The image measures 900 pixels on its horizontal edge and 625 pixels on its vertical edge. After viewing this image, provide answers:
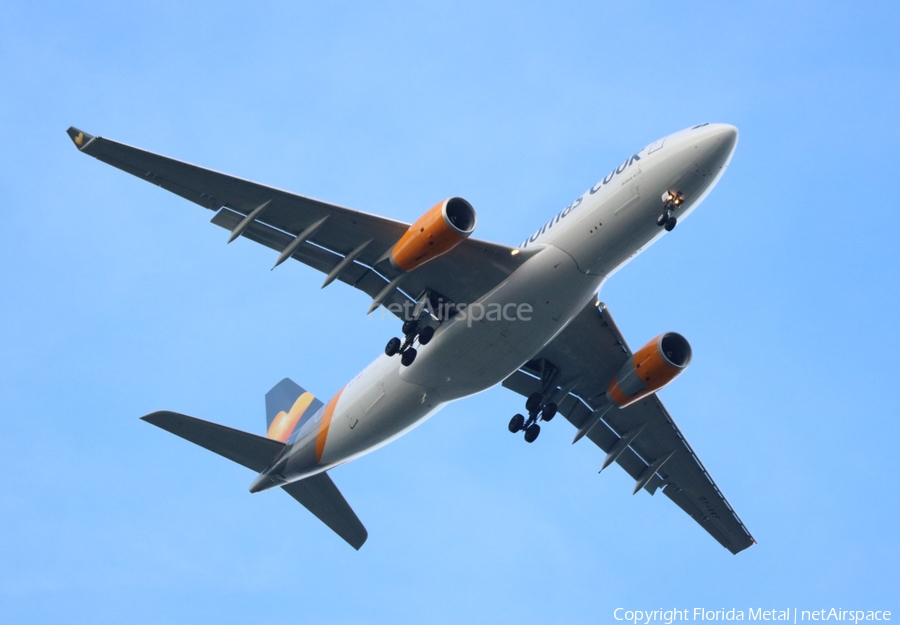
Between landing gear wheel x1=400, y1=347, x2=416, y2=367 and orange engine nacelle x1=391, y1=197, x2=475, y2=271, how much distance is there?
3.07 meters

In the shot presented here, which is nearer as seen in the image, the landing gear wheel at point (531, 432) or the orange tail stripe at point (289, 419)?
the landing gear wheel at point (531, 432)

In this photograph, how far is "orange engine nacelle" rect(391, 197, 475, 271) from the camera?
94.9 ft

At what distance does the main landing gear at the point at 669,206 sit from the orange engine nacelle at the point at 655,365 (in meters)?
6.23

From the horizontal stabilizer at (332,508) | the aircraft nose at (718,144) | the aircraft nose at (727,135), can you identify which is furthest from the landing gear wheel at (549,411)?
the aircraft nose at (727,135)

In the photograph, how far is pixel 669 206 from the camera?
29.2m

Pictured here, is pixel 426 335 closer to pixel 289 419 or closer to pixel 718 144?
pixel 718 144

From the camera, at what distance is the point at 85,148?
94.7ft

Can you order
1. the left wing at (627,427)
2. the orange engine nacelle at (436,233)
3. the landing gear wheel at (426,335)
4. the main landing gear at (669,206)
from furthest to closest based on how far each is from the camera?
the left wing at (627,427), the landing gear wheel at (426,335), the main landing gear at (669,206), the orange engine nacelle at (436,233)

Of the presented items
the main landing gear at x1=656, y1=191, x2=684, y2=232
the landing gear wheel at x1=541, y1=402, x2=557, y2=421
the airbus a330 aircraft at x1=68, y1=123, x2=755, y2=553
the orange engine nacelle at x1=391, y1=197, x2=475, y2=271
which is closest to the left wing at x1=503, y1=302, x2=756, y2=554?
the airbus a330 aircraft at x1=68, y1=123, x2=755, y2=553

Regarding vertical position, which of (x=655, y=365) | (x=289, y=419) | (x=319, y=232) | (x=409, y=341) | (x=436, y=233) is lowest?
(x=409, y=341)

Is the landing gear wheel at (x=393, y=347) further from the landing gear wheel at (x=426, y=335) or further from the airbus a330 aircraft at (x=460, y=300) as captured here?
the landing gear wheel at (x=426, y=335)

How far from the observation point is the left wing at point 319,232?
1182 inches

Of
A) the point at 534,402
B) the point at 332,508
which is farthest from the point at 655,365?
the point at 332,508

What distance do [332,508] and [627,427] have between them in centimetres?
1125
